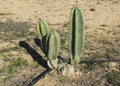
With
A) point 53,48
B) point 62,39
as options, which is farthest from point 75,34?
point 62,39

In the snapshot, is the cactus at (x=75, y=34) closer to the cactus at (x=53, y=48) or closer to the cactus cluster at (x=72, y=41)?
the cactus cluster at (x=72, y=41)

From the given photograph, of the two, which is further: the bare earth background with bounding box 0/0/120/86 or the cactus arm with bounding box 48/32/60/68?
the bare earth background with bounding box 0/0/120/86

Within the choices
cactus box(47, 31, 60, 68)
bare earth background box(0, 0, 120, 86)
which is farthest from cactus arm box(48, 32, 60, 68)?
bare earth background box(0, 0, 120, 86)

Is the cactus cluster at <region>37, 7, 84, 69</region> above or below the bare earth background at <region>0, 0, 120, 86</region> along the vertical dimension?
above

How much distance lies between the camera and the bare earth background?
9.13 metres

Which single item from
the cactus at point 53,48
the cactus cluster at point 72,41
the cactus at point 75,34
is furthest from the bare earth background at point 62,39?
the cactus at point 75,34

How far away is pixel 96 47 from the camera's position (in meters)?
11.6

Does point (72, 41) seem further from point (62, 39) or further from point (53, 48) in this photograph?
point (62, 39)

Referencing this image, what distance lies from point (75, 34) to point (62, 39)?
3.78m

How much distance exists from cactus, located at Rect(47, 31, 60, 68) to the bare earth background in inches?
13.3

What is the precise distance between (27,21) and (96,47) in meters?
5.15

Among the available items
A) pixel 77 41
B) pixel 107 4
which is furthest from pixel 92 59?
pixel 107 4

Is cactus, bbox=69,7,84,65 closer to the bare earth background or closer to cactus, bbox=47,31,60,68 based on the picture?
cactus, bbox=47,31,60,68

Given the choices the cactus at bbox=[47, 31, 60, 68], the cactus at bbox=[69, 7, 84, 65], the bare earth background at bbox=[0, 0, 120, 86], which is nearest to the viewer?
the cactus at bbox=[69, 7, 84, 65]
